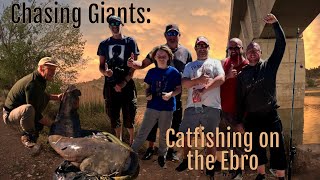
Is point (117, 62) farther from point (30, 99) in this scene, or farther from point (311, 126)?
point (311, 126)

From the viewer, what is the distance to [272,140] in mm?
Answer: 4570

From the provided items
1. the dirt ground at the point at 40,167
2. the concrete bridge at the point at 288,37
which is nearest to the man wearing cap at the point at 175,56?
the dirt ground at the point at 40,167

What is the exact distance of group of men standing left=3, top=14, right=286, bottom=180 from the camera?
4.59m

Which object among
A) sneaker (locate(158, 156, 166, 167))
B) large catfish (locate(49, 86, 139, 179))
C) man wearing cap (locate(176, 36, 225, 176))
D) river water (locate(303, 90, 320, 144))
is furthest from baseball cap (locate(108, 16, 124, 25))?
river water (locate(303, 90, 320, 144))

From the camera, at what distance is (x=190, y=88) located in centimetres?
505

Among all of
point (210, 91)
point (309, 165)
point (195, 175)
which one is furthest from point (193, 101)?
point (309, 165)

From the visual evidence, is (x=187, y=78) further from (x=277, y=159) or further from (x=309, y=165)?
(x=309, y=165)

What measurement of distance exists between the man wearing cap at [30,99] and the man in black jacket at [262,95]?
2.92 meters

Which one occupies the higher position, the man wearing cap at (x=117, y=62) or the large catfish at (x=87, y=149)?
the man wearing cap at (x=117, y=62)

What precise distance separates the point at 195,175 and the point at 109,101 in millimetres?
2146

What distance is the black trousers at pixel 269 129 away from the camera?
4602 millimetres

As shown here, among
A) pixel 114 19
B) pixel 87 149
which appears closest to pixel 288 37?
pixel 114 19

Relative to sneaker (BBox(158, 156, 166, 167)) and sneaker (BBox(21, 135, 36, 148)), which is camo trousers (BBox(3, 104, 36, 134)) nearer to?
sneaker (BBox(21, 135, 36, 148))

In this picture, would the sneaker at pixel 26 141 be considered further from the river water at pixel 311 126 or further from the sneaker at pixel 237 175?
the river water at pixel 311 126
